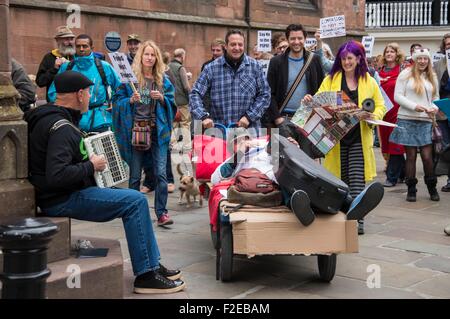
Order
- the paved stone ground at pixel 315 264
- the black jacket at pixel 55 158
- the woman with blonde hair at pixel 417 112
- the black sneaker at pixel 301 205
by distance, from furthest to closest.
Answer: the woman with blonde hair at pixel 417 112
the paved stone ground at pixel 315 264
the black sneaker at pixel 301 205
the black jacket at pixel 55 158

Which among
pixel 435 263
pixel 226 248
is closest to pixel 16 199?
pixel 226 248

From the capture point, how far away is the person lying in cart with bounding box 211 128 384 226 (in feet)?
15.8

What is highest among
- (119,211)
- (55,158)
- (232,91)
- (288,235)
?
(232,91)

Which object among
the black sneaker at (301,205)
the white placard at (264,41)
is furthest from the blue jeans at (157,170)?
the white placard at (264,41)

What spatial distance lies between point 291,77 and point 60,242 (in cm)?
360

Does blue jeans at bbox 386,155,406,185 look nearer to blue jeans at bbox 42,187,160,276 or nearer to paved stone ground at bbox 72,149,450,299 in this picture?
paved stone ground at bbox 72,149,450,299

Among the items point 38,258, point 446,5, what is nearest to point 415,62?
point 38,258

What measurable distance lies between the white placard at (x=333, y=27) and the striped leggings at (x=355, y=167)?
13.4 ft

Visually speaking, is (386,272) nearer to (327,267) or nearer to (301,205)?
(327,267)

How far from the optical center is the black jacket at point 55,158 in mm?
4543

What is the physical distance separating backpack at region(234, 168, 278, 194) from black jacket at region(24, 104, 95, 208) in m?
1.14

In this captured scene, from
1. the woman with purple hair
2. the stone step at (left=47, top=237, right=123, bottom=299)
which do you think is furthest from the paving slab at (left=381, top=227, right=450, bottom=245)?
the stone step at (left=47, top=237, right=123, bottom=299)

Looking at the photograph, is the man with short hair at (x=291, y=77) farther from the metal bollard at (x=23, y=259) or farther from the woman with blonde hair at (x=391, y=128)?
the metal bollard at (x=23, y=259)

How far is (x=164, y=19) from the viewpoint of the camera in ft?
51.6
